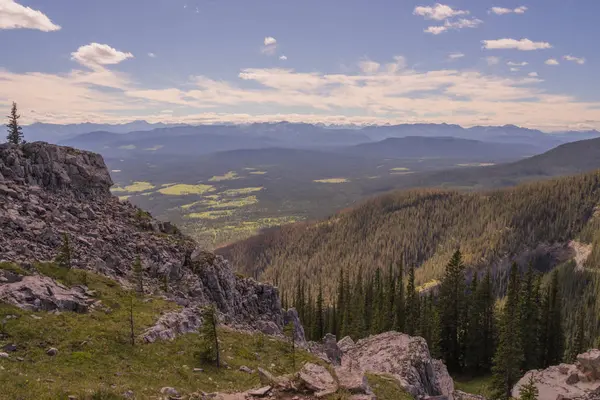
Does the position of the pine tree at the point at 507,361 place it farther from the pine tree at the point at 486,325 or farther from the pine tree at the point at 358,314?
the pine tree at the point at 358,314

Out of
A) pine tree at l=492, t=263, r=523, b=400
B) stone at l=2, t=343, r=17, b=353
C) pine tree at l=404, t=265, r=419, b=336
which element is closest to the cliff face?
stone at l=2, t=343, r=17, b=353

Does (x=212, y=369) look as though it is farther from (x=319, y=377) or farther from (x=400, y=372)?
(x=400, y=372)

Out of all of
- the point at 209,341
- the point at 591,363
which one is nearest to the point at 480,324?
the point at 591,363

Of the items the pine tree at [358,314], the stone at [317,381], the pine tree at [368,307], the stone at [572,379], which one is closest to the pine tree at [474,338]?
the pine tree at [358,314]

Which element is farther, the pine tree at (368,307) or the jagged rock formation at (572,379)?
the pine tree at (368,307)

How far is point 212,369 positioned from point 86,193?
39665 mm

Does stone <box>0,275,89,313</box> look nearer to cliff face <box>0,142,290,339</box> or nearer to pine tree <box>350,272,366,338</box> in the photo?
cliff face <box>0,142,290,339</box>

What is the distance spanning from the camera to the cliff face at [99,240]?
3894cm

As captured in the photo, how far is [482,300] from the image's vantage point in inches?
3329

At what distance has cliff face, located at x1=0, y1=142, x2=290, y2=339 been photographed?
38938 millimetres

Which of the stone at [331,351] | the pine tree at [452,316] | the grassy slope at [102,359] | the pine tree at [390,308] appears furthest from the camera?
the pine tree at [390,308]

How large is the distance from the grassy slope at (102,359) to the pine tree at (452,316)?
57831mm

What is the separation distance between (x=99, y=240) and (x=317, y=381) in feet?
115

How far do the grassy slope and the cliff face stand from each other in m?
2.77
